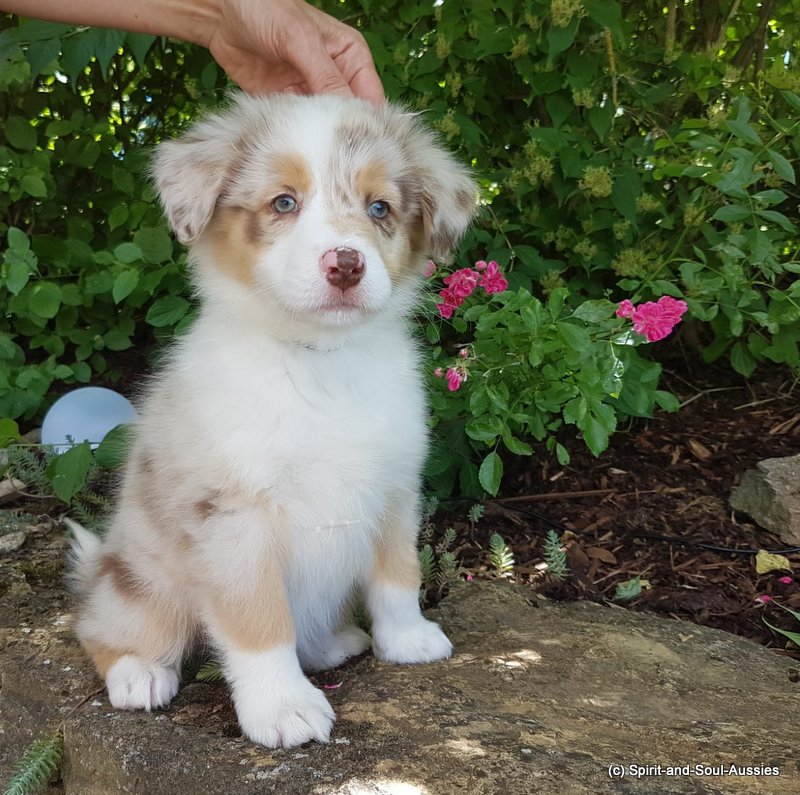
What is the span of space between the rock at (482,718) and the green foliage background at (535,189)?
26.8 inches

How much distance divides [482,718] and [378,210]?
4.74 ft

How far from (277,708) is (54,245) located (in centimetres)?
310

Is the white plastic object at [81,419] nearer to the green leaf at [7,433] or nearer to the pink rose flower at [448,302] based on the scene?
the green leaf at [7,433]

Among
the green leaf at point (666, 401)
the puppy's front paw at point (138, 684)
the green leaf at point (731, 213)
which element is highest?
the green leaf at point (731, 213)

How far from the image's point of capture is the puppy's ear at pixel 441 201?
274 centimetres

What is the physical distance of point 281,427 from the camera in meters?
2.33

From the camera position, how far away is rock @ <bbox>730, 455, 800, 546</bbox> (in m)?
3.61

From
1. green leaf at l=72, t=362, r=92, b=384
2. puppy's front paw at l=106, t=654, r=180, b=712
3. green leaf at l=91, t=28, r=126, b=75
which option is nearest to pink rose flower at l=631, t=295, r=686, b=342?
puppy's front paw at l=106, t=654, r=180, b=712

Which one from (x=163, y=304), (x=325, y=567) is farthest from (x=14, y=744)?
(x=163, y=304)

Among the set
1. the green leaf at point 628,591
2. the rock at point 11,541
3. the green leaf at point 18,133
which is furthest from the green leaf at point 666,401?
the green leaf at point 18,133

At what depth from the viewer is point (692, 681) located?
8.45 feet

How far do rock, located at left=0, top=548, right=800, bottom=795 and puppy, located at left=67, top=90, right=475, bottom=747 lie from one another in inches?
4.3

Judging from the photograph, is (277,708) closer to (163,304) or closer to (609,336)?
(609,336)

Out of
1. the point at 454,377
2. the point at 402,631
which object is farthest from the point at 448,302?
the point at 402,631
